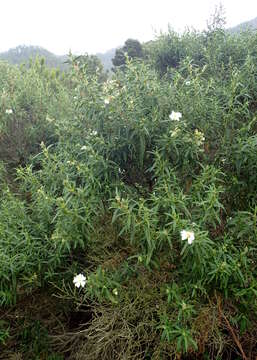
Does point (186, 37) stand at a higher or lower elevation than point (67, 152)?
higher

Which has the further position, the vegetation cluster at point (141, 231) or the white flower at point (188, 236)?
the vegetation cluster at point (141, 231)

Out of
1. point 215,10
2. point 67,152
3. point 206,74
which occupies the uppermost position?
point 215,10

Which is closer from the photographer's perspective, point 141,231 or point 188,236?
point 188,236

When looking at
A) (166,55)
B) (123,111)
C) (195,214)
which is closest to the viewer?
(195,214)

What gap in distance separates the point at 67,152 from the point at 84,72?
0.80m

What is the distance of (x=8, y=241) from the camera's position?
2.97 metres

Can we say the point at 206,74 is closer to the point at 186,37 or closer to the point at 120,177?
the point at 186,37

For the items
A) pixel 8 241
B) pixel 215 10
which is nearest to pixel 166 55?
pixel 215 10

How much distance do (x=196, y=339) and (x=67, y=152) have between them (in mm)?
2066

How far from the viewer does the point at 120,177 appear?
3.36 meters

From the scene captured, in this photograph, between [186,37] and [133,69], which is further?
[186,37]

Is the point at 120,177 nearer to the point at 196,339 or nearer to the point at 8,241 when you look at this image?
the point at 8,241

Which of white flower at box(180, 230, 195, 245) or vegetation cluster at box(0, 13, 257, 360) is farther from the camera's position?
vegetation cluster at box(0, 13, 257, 360)

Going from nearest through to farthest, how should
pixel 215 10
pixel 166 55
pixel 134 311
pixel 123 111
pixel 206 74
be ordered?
pixel 134 311 < pixel 123 111 < pixel 206 74 < pixel 215 10 < pixel 166 55
